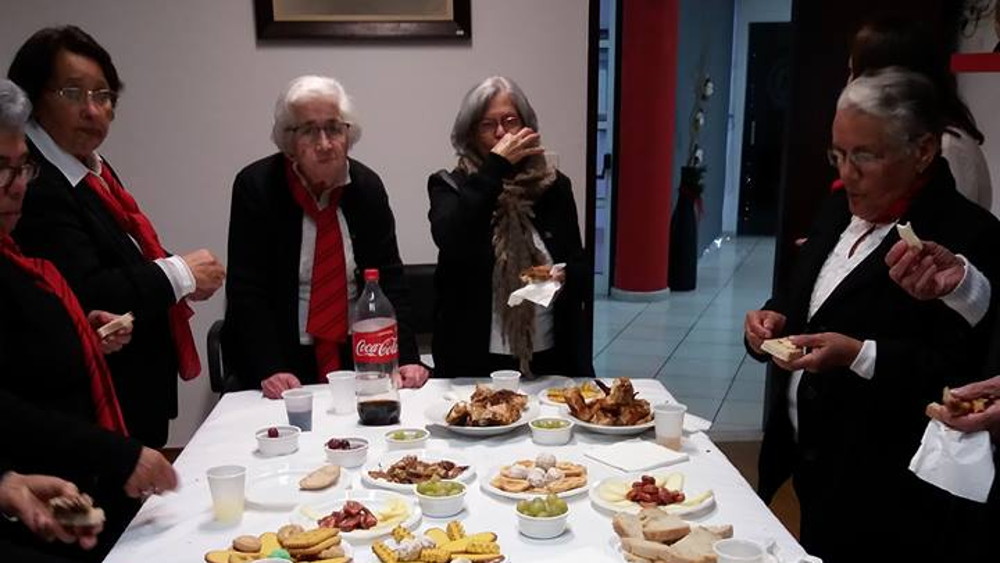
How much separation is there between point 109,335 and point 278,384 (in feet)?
1.54

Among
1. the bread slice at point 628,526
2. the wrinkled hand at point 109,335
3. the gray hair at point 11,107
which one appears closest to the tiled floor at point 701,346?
the bread slice at point 628,526

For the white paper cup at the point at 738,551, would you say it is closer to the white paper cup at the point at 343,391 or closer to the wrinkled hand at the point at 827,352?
the wrinkled hand at the point at 827,352

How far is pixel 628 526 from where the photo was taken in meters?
1.43

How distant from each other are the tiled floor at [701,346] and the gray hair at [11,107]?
3.31 metres

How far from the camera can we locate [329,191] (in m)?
2.43

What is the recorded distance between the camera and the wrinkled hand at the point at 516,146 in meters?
2.33

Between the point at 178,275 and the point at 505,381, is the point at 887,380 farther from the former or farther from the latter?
the point at 178,275

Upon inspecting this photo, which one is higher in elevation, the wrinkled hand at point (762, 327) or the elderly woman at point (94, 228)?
the elderly woman at point (94, 228)

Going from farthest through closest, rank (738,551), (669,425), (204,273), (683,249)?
→ (683,249)
(204,273)
(669,425)
(738,551)

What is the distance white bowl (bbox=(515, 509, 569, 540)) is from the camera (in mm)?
1460

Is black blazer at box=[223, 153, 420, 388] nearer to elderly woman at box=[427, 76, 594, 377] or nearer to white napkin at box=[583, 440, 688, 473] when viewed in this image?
elderly woman at box=[427, 76, 594, 377]

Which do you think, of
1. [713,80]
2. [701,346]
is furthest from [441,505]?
[713,80]

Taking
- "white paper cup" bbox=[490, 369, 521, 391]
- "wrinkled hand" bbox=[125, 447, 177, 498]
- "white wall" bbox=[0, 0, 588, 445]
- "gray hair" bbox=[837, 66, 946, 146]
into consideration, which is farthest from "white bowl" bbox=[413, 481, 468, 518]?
"white wall" bbox=[0, 0, 588, 445]

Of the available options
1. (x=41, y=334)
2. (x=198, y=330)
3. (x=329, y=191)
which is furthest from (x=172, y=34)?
(x=41, y=334)
